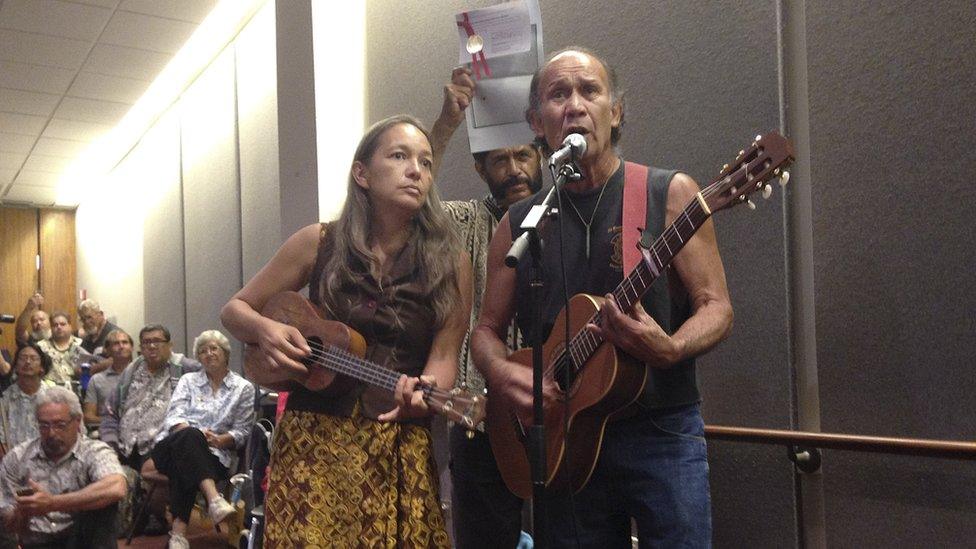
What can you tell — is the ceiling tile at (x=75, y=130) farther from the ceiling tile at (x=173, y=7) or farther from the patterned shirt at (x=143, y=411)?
the patterned shirt at (x=143, y=411)

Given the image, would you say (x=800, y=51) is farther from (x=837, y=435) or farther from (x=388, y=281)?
(x=388, y=281)

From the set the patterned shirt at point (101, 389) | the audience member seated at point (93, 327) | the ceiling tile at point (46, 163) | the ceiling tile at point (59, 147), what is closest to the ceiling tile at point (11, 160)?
the ceiling tile at point (46, 163)

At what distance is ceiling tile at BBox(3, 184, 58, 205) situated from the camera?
12477 mm

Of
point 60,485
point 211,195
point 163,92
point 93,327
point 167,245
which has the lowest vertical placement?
point 60,485

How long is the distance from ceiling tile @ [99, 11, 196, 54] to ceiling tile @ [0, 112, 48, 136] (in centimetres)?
242

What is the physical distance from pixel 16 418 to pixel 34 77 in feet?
9.63

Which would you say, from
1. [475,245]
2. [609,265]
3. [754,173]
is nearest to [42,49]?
[475,245]

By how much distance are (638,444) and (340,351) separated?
0.73m

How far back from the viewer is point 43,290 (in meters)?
14.1

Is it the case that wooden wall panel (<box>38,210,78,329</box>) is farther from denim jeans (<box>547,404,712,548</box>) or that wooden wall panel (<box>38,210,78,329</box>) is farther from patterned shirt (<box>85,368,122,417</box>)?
denim jeans (<box>547,404,712,548</box>)

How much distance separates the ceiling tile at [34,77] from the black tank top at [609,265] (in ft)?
22.0

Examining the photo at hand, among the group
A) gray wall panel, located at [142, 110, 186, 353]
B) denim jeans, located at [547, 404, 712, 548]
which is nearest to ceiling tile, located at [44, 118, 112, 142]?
gray wall panel, located at [142, 110, 186, 353]

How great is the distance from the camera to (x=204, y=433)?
18.8ft

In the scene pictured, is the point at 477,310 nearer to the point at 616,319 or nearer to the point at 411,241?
the point at 411,241
